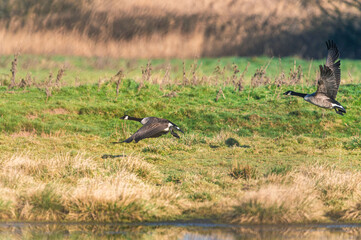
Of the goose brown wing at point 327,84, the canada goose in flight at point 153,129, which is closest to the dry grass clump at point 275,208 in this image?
the canada goose in flight at point 153,129

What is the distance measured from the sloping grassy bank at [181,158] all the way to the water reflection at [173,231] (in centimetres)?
32

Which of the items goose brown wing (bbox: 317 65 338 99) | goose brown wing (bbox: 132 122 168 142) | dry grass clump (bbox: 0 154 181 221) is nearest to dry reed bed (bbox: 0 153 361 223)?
dry grass clump (bbox: 0 154 181 221)

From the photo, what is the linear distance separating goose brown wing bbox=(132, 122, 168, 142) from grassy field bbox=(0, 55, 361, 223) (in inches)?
40.0

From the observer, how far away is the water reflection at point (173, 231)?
10250mm

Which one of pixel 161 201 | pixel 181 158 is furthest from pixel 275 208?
pixel 181 158

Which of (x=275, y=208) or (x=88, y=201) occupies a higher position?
(x=275, y=208)

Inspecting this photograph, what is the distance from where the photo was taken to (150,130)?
13570 millimetres

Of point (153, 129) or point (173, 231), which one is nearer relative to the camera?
point (173, 231)

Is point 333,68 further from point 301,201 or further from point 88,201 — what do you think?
point 88,201

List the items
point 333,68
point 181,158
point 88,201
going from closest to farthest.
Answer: point 88,201 < point 333,68 < point 181,158

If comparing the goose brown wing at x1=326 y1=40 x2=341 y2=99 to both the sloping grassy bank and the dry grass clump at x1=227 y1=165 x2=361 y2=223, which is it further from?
the dry grass clump at x1=227 y1=165 x2=361 y2=223

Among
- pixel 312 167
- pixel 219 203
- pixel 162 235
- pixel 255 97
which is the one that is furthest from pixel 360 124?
pixel 162 235

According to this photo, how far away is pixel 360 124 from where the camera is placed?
27.2 meters

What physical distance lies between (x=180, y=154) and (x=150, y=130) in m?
6.39
